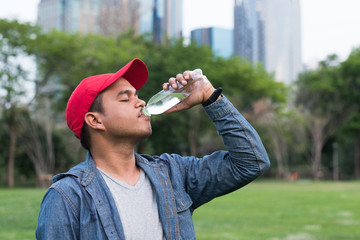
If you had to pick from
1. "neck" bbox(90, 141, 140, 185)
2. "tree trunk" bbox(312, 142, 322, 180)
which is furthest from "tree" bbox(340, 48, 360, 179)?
"neck" bbox(90, 141, 140, 185)

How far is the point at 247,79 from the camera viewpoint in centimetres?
3600

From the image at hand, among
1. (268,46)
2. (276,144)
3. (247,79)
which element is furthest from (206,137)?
(247,79)

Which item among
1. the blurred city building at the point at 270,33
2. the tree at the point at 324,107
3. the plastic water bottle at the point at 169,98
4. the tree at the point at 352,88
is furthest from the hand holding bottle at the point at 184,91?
the tree at the point at 352,88

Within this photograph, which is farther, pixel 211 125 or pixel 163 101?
pixel 211 125

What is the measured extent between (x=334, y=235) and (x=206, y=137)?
41017mm

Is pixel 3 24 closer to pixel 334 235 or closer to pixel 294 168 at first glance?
pixel 334 235

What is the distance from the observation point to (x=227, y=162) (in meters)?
2.59

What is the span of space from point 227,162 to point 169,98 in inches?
21.9

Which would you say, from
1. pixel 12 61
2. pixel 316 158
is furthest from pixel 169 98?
pixel 316 158

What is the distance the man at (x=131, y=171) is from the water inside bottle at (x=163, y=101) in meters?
0.07

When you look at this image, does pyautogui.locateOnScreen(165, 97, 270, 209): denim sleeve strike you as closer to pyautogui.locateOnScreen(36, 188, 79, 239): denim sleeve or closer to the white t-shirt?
the white t-shirt

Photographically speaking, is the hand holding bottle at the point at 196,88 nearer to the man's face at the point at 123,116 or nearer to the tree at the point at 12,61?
the man's face at the point at 123,116

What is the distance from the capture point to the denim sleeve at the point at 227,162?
8.28 ft

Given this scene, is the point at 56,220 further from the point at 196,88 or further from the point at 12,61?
the point at 12,61
